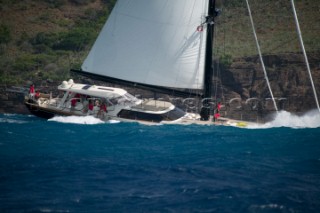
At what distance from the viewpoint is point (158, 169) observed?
740 inches

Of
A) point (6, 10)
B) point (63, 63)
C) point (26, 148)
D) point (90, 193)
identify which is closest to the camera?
point (90, 193)

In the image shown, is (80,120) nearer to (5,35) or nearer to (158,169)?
(158,169)

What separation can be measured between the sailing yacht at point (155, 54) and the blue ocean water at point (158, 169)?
2556 mm

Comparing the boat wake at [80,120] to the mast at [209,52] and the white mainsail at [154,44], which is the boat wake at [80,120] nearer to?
the white mainsail at [154,44]

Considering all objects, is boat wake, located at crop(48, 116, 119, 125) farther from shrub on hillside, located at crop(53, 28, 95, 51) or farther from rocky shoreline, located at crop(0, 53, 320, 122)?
shrub on hillside, located at crop(53, 28, 95, 51)

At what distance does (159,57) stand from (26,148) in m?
11.5

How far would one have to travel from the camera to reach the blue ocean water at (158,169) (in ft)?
48.8

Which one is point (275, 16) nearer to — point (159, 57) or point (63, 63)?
point (63, 63)

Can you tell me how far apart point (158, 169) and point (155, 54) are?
523 inches

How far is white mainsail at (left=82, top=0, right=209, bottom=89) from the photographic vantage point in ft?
99.0

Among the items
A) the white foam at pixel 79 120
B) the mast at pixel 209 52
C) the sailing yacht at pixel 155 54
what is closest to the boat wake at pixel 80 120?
the white foam at pixel 79 120

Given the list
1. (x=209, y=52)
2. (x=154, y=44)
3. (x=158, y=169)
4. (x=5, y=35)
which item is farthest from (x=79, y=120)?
(x=5, y=35)

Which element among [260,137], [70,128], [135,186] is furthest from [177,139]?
[135,186]

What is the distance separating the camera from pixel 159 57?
30.7 m
